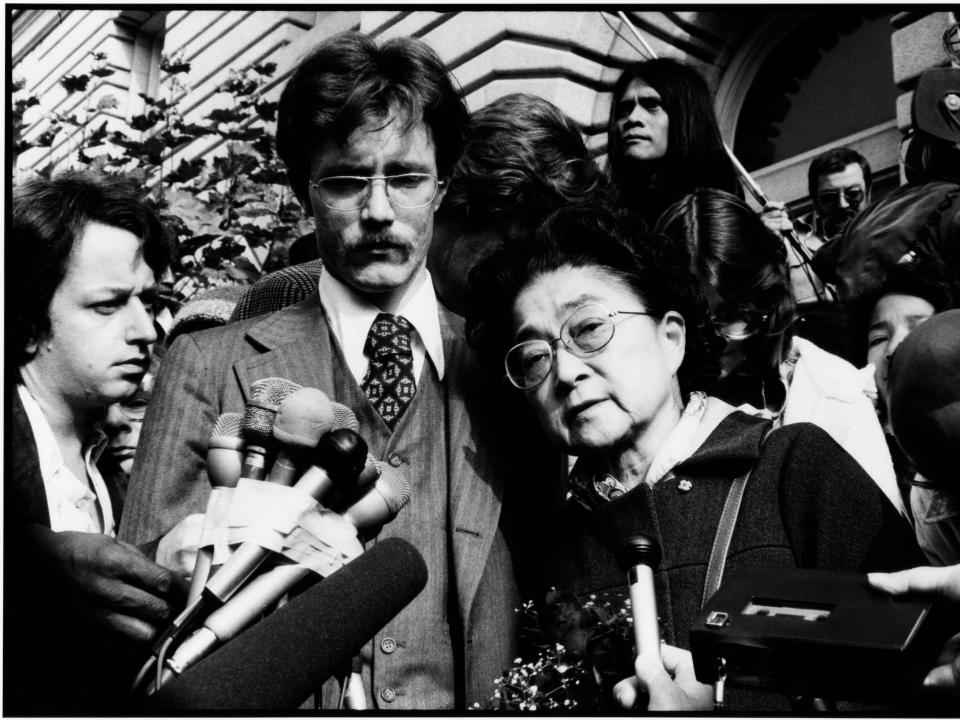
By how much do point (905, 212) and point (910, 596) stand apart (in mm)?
1415

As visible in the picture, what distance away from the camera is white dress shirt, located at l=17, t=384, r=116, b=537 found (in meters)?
2.82

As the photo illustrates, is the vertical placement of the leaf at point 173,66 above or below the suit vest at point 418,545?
above

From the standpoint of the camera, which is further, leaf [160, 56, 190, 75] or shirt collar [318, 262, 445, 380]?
leaf [160, 56, 190, 75]

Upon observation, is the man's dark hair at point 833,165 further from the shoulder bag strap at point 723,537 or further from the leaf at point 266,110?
the leaf at point 266,110

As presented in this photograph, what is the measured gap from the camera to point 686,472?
108 inches

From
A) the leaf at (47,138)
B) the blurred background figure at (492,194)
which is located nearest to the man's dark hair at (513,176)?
the blurred background figure at (492,194)

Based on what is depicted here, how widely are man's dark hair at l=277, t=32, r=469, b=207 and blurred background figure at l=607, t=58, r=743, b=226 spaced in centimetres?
68

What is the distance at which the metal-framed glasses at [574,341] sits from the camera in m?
2.80

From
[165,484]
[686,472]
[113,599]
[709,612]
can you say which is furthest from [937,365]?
[165,484]

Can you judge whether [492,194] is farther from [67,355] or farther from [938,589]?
[938,589]

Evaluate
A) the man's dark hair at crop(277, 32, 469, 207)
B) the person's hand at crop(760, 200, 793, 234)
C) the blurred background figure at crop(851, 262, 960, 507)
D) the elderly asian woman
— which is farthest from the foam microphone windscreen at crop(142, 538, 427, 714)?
the person's hand at crop(760, 200, 793, 234)

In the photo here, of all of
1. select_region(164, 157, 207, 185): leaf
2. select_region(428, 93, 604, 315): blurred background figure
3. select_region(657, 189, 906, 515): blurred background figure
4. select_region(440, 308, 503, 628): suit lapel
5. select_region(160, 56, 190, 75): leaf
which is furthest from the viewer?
select_region(160, 56, 190, 75): leaf

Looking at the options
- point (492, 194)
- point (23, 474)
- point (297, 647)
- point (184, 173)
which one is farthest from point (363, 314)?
point (184, 173)

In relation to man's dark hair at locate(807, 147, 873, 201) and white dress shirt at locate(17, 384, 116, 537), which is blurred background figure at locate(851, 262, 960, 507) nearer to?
man's dark hair at locate(807, 147, 873, 201)
